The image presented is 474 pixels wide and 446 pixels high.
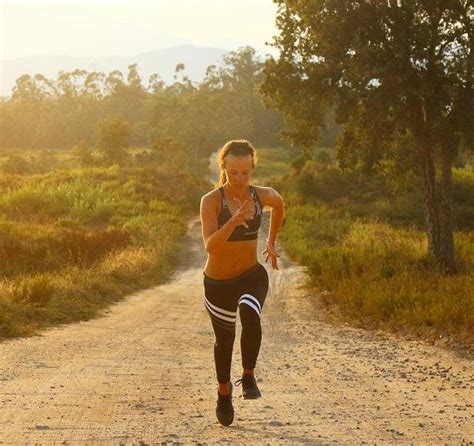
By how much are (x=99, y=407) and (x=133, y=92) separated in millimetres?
132974

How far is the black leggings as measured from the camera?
561 centimetres

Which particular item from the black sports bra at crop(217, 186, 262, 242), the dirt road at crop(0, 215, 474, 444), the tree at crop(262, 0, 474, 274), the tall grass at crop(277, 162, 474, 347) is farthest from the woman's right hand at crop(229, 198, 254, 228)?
the tree at crop(262, 0, 474, 274)

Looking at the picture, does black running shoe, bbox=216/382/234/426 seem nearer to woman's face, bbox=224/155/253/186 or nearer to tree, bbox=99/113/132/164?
woman's face, bbox=224/155/253/186

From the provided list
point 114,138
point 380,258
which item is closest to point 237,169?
point 380,258

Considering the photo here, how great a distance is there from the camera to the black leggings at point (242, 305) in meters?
5.61

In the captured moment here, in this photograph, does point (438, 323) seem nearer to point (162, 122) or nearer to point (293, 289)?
point (293, 289)

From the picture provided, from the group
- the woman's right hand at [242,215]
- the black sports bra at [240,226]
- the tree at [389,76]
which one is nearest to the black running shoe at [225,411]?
the black sports bra at [240,226]

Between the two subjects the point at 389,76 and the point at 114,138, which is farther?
the point at 114,138

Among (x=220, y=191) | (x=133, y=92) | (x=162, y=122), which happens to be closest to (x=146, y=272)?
(x=220, y=191)

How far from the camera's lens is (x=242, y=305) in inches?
219

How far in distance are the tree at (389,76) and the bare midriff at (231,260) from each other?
11.4 m

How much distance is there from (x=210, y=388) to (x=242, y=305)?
2.34m

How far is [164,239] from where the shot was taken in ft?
87.6

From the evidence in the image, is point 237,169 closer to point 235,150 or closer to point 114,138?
point 235,150
